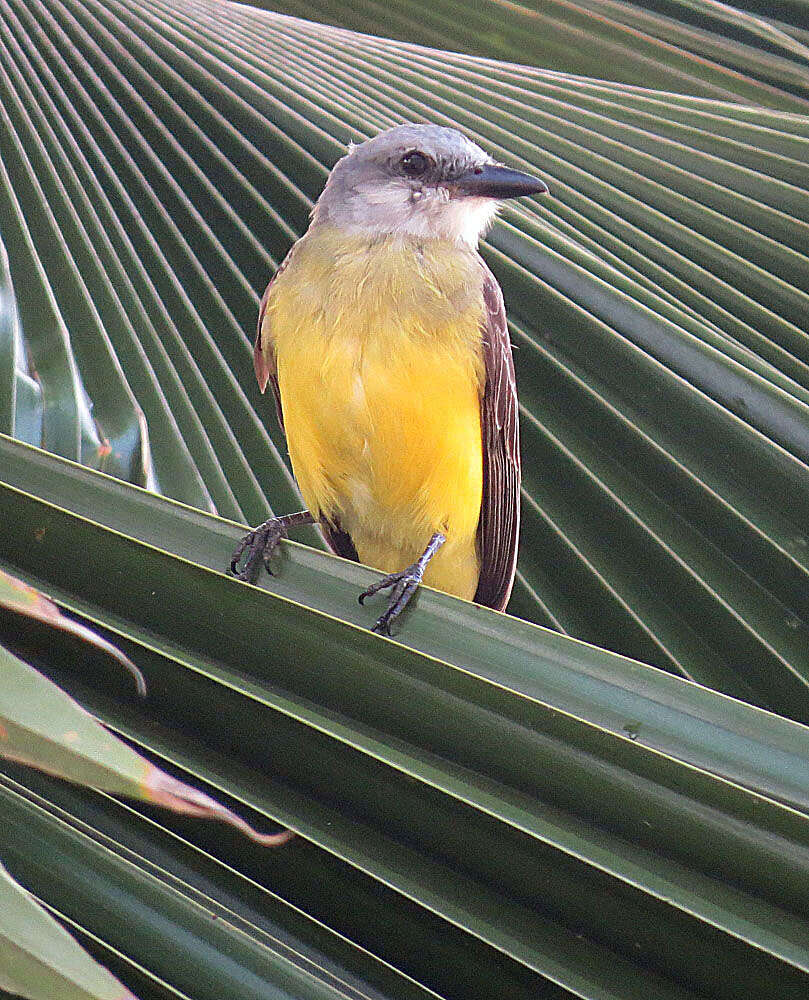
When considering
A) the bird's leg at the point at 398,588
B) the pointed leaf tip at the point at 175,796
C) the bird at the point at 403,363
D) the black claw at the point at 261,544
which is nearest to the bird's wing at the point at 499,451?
the bird at the point at 403,363

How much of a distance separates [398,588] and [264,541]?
1.23 ft

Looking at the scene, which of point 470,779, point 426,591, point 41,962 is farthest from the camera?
A: point 426,591

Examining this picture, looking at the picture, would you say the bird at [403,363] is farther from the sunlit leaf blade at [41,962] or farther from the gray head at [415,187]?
the sunlit leaf blade at [41,962]

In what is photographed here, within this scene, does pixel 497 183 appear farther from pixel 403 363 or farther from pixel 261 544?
pixel 261 544

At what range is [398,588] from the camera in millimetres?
1320

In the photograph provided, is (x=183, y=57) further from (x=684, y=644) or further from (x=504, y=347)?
(x=684, y=644)

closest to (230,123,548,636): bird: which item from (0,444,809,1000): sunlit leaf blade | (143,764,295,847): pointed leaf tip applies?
(0,444,809,1000): sunlit leaf blade

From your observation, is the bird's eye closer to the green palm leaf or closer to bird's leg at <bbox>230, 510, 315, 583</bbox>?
the green palm leaf

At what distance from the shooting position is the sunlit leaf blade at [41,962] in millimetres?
418

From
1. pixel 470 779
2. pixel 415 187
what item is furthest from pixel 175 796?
pixel 415 187

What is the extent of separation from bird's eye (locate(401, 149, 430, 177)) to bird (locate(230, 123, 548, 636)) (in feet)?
0.04

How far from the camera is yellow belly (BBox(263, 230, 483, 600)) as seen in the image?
6.36 ft

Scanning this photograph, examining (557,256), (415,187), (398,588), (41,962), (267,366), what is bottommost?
(41,962)

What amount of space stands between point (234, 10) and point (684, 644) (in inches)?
62.5
